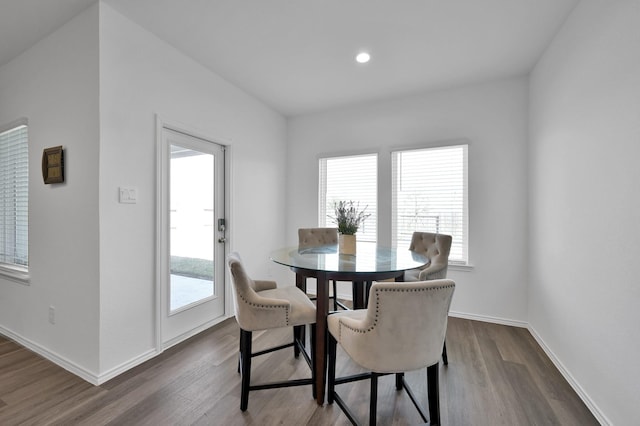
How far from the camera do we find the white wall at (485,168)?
3.03 m

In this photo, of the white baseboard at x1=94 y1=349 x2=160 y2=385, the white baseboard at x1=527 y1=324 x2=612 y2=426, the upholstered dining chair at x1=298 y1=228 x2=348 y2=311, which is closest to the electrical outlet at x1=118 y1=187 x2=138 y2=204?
the white baseboard at x1=94 y1=349 x2=160 y2=385

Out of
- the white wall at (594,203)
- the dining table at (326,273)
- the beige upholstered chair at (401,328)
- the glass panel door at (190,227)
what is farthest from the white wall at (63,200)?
the white wall at (594,203)

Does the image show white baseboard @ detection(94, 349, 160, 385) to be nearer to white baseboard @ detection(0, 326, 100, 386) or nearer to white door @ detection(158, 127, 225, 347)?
white baseboard @ detection(0, 326, 100, 386)

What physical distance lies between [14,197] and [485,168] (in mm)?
5118

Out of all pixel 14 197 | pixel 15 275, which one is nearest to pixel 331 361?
pixel 15 275

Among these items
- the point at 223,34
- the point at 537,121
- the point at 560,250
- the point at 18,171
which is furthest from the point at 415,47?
the point at 18,171

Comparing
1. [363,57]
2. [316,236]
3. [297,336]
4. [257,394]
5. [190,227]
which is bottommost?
[257,394]

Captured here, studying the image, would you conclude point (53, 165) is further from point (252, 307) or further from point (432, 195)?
point (432, 195)

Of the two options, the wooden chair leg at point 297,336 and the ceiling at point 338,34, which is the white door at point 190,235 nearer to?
the ceiling at point 338,34

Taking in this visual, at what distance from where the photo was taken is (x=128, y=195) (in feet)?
7.16

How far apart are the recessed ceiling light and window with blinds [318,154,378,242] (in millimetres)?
1304

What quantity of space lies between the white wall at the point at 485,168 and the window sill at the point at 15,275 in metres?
3.74

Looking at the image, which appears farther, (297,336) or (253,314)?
(297,336)

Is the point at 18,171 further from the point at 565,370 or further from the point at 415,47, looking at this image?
the point at 565,370
